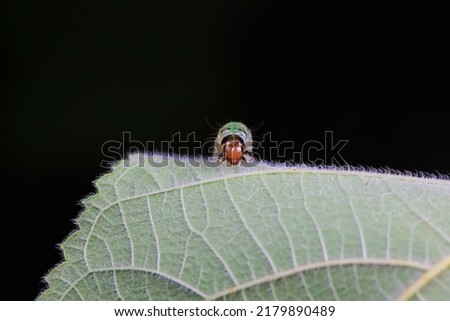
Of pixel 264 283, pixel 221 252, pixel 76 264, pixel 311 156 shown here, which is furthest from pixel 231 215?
pixel 311 156

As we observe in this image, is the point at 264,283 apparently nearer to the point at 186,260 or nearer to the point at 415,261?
the point at 186,260

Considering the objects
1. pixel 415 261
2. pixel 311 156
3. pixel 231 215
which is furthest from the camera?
pixel 311 156

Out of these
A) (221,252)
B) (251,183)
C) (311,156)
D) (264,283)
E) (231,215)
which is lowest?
(264,283)

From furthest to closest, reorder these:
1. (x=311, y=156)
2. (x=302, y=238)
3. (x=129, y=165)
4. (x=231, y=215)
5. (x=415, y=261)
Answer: (x=311, y=156), (x=129, y=165), (x=231, y=215), (x=302, y=238), (x=415, y=261)

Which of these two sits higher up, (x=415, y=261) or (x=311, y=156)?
(x=311, y=156)

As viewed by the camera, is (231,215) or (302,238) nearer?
(302,238)

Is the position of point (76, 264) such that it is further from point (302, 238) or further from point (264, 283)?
point (302, 238)
